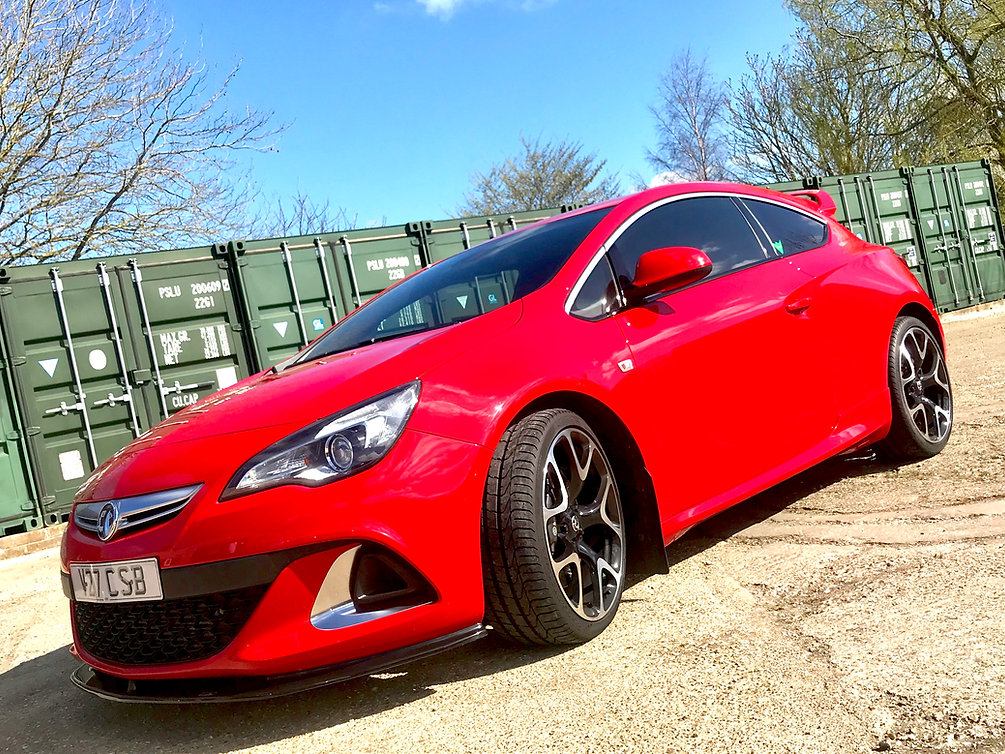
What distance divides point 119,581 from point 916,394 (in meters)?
3.47

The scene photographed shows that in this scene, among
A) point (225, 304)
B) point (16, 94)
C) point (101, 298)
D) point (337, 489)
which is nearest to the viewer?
point (337, 489)

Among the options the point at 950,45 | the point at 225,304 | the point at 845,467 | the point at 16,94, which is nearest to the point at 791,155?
the point at 950,45

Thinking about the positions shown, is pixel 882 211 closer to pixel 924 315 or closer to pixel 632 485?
pixel 924 315

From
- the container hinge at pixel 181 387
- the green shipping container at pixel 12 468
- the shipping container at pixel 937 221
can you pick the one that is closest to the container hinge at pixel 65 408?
the green shipping container at pixel 12 468

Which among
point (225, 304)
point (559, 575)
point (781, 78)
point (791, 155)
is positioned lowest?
point (559, 575)

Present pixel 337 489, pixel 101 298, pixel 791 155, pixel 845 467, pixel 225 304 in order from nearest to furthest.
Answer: pixel 337 489 → pixel 845 467 → pixel 101 298 → pixel 225 304 → pixel 791 155

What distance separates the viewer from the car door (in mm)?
2887

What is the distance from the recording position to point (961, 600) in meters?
2.40

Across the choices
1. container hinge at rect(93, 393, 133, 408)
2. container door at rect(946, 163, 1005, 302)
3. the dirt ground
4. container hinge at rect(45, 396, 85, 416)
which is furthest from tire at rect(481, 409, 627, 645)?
container door at rect(946, 163, 1005, 302)

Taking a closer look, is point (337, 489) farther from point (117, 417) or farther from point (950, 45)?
point (950, 45)

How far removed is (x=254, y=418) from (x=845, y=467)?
307 centimetres

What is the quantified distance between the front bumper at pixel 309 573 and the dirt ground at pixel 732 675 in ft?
0.80

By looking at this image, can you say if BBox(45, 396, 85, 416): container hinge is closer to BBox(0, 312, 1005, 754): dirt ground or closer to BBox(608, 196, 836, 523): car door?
BBox(0, 312, 1005, 754): dirt ground

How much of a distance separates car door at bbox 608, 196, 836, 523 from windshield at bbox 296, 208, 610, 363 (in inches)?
9.5
